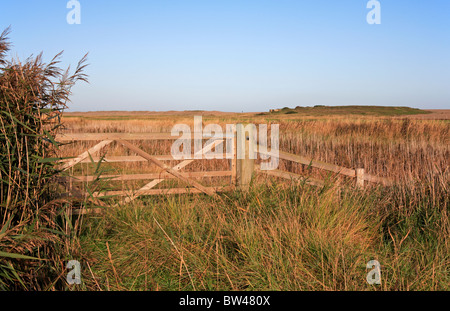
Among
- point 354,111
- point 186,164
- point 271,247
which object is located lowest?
point 271,247

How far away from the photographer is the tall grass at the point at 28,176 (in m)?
2.64

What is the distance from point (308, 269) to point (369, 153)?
8.00 meters

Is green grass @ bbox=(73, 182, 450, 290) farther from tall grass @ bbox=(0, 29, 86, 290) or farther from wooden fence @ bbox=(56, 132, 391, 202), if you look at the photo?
wooden fence @ bbox=(56, 132, 391, 202)

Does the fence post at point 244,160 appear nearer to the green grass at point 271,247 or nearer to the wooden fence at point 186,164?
the wooden fence at point 186,164

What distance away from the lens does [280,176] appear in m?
6.53

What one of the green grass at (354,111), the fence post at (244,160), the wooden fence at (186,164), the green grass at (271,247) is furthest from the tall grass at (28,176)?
the green grass at (354,111)

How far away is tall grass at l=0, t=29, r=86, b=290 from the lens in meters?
2.64

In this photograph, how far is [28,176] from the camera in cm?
271

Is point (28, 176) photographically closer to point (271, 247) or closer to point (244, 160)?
point (271, 247)

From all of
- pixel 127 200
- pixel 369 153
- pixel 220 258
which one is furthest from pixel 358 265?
pixel 369 153

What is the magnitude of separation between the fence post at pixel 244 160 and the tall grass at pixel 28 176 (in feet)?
12.1

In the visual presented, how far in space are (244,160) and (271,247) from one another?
3.33 m

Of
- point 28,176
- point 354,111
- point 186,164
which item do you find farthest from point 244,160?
point 354,111
